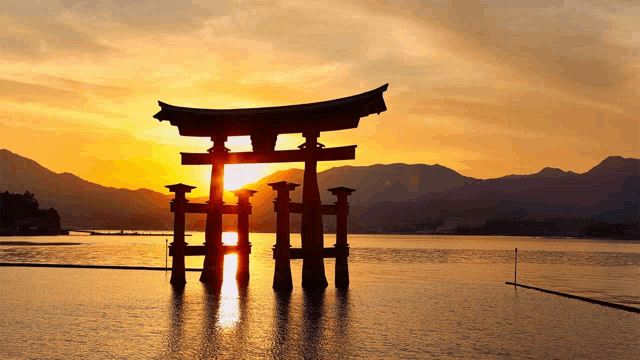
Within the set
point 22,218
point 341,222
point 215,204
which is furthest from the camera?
point 22,218

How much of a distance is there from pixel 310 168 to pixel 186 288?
890 cm

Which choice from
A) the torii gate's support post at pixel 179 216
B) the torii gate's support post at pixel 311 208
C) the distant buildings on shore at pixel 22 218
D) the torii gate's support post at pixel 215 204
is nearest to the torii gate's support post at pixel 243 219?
the torii gate's support post at pixel 215 204

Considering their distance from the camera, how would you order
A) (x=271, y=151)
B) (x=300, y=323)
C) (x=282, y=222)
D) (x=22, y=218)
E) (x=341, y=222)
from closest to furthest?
(x=300, y=323)
(x=282, y=222)
(x=271, y=151)
(x=341, y=222)
(x=22, y=218)

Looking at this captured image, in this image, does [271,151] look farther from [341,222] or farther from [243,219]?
[341,222]

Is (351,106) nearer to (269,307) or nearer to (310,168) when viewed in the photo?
(310,168)

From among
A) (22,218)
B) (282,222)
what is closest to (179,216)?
(282,222)

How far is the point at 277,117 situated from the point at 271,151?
1.76 metres

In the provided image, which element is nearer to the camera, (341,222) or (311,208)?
(311,208)

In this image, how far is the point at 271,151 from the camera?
31.3 metres

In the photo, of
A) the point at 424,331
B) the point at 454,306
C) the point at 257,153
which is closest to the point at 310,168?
the point at 257,153

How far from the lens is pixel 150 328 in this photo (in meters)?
20.6

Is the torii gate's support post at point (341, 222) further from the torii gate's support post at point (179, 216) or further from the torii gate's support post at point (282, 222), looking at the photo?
the torii gate's support post at point (179, 216)

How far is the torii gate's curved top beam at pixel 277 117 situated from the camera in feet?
93.9

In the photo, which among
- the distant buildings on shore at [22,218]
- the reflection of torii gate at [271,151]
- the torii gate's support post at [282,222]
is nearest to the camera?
the reflection of torii gate at [271,151]
